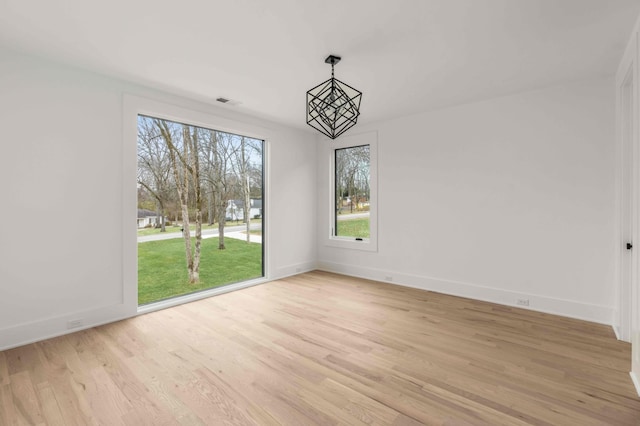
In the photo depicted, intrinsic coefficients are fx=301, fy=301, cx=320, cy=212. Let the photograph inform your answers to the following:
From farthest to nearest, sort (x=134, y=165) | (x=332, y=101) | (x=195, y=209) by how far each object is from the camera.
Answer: (x=195, y=209)
(x=134, y=165)
(x=332, y=101)

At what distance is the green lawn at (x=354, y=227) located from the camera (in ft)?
16.9

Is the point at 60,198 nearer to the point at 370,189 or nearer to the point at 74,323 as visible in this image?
the point at 74,323

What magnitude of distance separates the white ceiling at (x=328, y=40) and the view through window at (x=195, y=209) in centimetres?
118

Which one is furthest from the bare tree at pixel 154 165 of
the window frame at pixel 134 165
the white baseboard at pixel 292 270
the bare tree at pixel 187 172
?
the white baseboard at pixel 292 270

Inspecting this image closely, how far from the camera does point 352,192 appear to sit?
211 inches

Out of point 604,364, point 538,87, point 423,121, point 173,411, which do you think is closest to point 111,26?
point 173,411

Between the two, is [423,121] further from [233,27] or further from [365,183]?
[233,27]

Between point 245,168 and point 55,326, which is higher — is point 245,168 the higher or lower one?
the higher one

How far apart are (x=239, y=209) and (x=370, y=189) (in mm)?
2207

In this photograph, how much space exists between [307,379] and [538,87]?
12.8 ft

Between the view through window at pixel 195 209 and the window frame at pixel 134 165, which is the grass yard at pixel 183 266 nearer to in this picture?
the view through window at pixel 195 209

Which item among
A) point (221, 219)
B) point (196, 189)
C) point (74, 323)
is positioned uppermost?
point (196, 189)

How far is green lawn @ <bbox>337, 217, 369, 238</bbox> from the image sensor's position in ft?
16.9

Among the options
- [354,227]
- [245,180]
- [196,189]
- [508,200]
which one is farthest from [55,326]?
[508,200]
